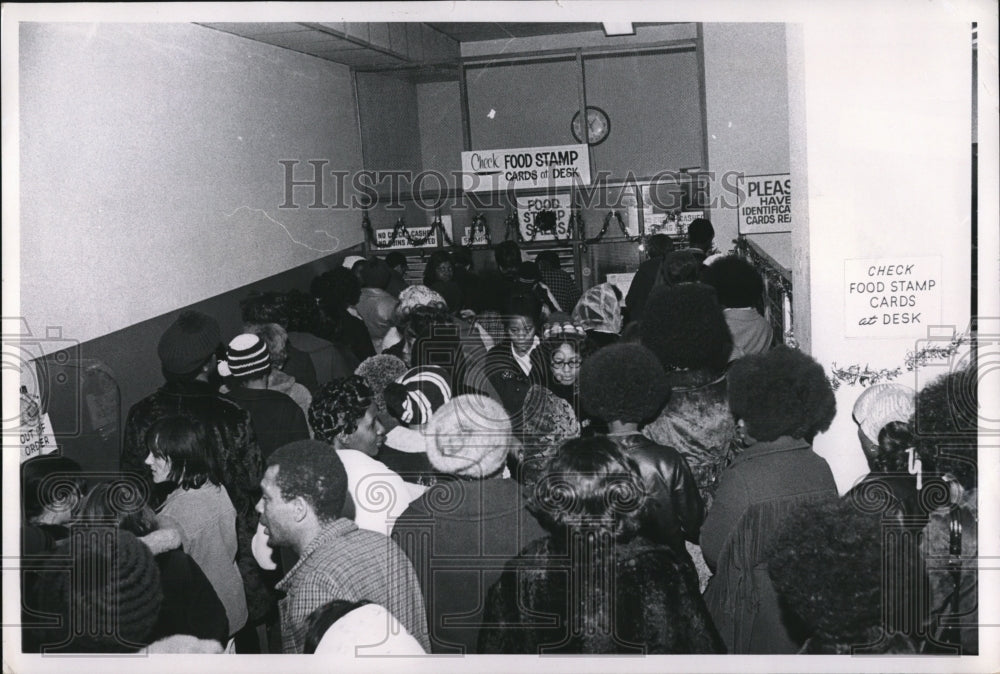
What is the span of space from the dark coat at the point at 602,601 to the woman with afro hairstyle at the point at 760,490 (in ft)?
0.43

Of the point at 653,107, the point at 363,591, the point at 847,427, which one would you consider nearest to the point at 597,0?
the point at 847,427

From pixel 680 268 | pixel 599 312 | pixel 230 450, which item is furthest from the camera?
pixel 599 312

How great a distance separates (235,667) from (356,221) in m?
5.09

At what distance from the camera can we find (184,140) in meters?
4.93

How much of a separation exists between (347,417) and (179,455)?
1.81 feet

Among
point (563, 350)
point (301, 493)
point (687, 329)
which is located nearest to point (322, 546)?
point (301, 493)

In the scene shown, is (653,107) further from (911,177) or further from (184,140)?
(911,177)

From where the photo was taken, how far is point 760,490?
2734 mm

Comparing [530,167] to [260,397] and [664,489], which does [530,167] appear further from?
[664,489]

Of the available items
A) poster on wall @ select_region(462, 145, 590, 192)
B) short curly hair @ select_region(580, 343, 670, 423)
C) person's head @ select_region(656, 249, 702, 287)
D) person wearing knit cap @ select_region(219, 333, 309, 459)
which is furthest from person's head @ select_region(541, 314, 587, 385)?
poster on wall @ select_region(462, 145, 590, 192)

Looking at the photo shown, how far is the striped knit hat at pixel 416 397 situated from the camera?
3.33 meters

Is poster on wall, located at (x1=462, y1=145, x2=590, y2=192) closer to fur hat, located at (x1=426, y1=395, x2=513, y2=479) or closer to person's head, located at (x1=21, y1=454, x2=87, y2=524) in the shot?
fur hat, located at (x1=426, y1=395, x2=513, y2=479)

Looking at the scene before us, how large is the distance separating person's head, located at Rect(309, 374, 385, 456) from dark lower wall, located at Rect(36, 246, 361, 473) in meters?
0.99

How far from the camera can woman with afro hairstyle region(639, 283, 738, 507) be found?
10.5 feet
